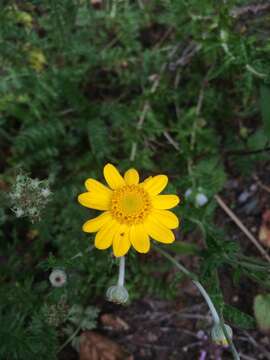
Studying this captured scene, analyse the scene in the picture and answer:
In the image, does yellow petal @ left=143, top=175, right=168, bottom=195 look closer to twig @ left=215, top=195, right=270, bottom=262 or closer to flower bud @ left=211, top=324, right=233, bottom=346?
flower bud @ left=211, top=324, right=233, bottom=346

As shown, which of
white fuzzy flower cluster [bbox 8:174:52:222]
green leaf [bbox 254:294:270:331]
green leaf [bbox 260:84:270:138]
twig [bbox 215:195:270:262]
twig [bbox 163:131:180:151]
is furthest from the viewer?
twig [bbox 163:131:180:151]

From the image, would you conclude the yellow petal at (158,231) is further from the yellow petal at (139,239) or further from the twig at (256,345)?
the twig at (256,345)

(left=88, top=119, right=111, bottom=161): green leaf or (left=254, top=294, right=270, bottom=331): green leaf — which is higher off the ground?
(left=88, top=119, right=111, bottom=161): green leaf

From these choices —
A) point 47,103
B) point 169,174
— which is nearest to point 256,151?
point 169,174

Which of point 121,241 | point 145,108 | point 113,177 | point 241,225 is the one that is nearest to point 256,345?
point 241,225

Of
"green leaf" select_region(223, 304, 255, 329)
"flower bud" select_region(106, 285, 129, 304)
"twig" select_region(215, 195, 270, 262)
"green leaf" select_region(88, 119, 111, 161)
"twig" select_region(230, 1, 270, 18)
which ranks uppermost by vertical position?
"twig" select_region(230, 1, 270, 18)

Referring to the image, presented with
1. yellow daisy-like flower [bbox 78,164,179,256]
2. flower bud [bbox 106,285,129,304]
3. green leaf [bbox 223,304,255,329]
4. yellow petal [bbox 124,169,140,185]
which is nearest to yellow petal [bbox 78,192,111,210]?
yellow daisy-like flower [bbox 78,164,179,256]

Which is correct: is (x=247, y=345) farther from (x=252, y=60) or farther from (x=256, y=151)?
(x=252, y=60)
